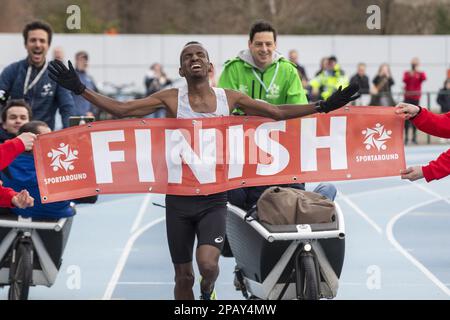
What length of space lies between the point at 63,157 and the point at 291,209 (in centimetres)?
164

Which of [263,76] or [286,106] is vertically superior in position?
[263,76]

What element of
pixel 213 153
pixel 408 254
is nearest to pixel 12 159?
pixel 213 153

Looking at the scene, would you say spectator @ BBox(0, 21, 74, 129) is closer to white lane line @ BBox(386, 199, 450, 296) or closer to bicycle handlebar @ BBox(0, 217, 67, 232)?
bicycle handlebar @ BBox(0, 217, 67, 232)

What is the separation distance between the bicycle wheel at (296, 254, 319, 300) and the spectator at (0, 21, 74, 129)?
3.29 metres

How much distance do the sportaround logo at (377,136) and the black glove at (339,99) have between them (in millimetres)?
476

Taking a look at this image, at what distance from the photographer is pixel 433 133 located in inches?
337

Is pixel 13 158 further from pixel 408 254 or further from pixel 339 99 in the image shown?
pixel 408 254

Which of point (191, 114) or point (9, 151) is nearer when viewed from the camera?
point (9, 151)

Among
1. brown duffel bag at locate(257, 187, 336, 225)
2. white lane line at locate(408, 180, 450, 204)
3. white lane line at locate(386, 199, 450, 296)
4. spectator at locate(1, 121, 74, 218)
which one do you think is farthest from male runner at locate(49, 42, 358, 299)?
white lane line at locate(408, 180, 450, 204)

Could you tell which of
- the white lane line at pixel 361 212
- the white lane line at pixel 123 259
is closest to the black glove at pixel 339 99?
the white lane line at pixel 123 259

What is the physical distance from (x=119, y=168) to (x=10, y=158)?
858 millimetres

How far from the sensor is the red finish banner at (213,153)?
8.41 meters

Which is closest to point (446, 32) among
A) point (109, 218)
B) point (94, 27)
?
point (94, 27)
